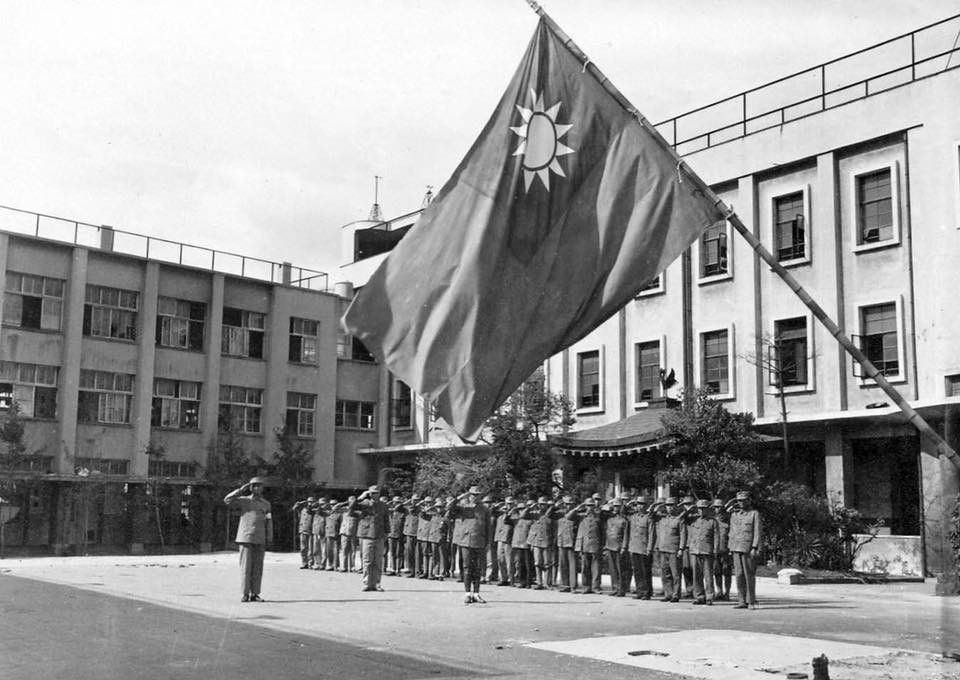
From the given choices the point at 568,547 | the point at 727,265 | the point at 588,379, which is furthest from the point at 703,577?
the point at 588,379

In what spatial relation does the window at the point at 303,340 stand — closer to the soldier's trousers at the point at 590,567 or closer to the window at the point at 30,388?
the window at the point at 30,388

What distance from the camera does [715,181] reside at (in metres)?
33.9

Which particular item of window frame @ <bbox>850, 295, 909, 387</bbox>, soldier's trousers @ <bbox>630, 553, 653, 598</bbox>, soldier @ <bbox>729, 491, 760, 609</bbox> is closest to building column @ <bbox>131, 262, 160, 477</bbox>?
window frame @ <bbox>850, 295, 909, 387</bbox>

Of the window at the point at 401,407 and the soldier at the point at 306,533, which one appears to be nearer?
the soldier at the point at 306,533

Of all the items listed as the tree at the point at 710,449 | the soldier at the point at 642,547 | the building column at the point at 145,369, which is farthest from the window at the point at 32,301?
the soldier at the point at 642,547

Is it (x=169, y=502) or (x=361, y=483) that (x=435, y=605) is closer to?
(x=169, y=502)

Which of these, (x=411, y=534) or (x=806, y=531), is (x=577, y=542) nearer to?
(x=411, y=534)

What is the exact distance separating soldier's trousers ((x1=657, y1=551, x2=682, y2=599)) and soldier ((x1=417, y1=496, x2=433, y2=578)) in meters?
7.31

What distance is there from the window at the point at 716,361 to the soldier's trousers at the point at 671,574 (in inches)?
542

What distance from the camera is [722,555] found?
19.6m

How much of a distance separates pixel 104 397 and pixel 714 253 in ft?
75.5

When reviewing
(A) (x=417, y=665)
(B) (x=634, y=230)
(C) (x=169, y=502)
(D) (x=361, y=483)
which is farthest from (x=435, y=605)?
(D) (x=361, y=483)

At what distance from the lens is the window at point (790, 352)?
31183 millimetres

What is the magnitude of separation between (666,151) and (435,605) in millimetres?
11247
